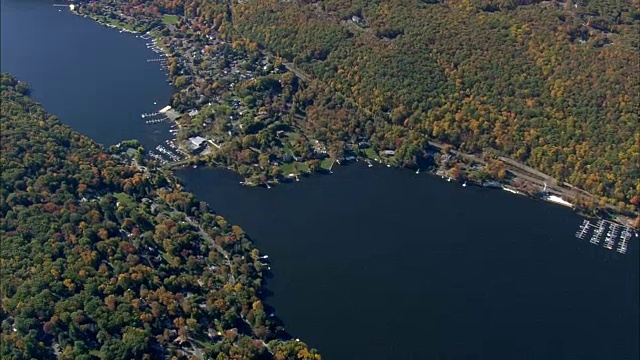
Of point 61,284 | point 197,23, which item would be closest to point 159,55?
point 197,23

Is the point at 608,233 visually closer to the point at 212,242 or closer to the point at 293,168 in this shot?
the point at 293,168

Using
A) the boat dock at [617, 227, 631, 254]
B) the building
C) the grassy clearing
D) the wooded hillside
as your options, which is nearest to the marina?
the boat dock at [617, 227, 631, 254]

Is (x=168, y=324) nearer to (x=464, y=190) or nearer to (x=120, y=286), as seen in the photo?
(x=120, y=286)

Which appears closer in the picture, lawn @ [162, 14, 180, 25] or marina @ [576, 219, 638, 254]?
marina @ [576, 219, 638, 254]

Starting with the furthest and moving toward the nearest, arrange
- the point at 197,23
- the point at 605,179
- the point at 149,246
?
the point at 197,23, the point at 605,179, the point at 149,246

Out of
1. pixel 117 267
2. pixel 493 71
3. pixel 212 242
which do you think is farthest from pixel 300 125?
pixel 117 267

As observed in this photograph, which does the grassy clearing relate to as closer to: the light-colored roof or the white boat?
the light-colored roof
